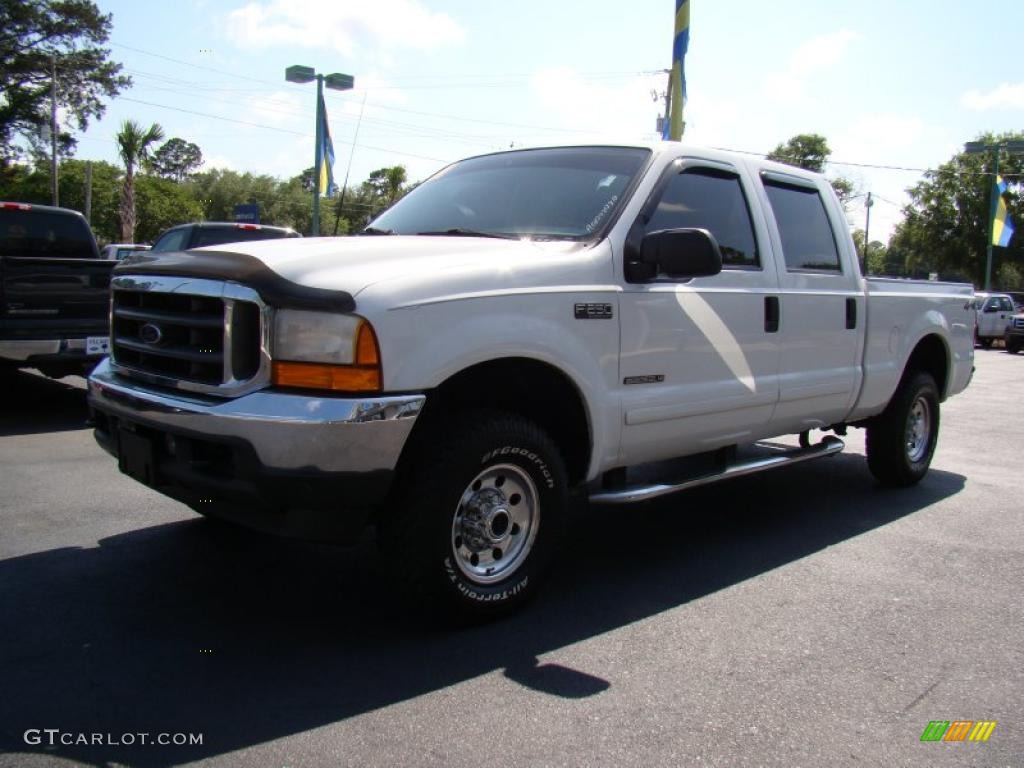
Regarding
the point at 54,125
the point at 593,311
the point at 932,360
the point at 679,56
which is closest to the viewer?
the point at 593,311

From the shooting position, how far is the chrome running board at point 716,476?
396cm

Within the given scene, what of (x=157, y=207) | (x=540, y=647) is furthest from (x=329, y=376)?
(x=157, y=207)

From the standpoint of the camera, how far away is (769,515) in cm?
565

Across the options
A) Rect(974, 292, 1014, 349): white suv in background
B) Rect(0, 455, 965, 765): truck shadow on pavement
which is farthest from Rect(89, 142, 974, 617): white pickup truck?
Rect(974, 292, 1014, 349): white suv in background

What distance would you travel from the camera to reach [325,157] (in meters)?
20.6

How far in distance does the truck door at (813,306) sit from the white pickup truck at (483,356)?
2 centimetres

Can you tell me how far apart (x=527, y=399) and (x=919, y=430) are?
4.06 metres

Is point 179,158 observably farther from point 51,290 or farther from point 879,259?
point 51,290

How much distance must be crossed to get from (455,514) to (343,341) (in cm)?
81

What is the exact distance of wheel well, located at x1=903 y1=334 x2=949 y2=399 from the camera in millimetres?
6469

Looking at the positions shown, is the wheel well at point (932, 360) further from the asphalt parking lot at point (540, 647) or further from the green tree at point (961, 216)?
the green tree at point (961, 216)

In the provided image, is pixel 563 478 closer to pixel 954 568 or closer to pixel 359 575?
pixel 359 575

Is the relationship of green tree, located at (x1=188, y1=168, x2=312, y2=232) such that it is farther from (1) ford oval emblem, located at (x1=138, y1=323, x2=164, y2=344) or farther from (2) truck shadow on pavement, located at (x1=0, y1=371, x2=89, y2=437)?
(1) ford oval emblem, located at (x1=138, y1=323, x2=164, y2=344)

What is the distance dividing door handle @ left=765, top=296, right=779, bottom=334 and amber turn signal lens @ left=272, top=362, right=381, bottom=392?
2498mm
